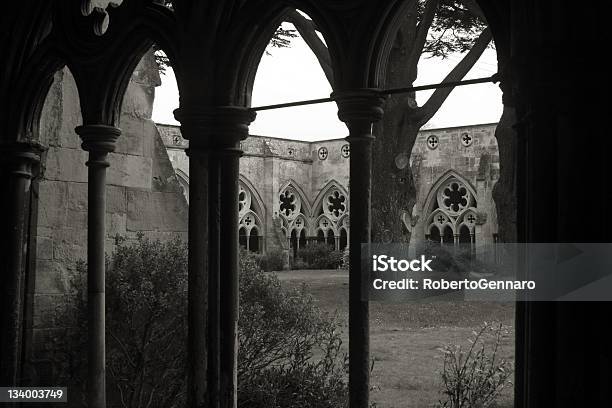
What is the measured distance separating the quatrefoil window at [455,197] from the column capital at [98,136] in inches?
661

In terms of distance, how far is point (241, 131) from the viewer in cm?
311

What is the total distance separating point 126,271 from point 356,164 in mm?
2184

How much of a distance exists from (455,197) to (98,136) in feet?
55.8

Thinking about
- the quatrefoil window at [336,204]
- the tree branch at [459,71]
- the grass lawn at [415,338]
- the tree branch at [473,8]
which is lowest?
the grass lawn at [415,338]

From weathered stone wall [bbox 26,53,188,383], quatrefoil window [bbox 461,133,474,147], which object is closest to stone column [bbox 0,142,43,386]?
weathered stone wall [bbox 26,53,188,383]

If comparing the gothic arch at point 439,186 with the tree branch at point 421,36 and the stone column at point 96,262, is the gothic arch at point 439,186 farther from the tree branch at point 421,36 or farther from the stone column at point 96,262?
the stone column at point 96,262

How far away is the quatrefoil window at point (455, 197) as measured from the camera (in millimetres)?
19672

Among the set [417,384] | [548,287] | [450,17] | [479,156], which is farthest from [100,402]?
[479,156]

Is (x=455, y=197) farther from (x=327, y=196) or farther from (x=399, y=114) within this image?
(x=399, y=114)

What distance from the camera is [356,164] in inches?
109

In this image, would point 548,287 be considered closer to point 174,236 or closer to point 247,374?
point 247,374

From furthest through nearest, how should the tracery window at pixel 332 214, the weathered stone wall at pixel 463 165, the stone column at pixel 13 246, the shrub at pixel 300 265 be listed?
1. the tracery window at pixel 332 214
2. the shrub at pixel 300 265
3. the weathered stone wall at pixel 463 165
4. the stone column at pixel 13 246

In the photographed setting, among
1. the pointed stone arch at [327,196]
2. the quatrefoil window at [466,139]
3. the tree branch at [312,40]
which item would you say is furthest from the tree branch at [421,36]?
the pointed stone arch at [327,196]

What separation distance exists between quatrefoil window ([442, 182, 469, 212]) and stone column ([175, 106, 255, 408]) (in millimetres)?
17068
